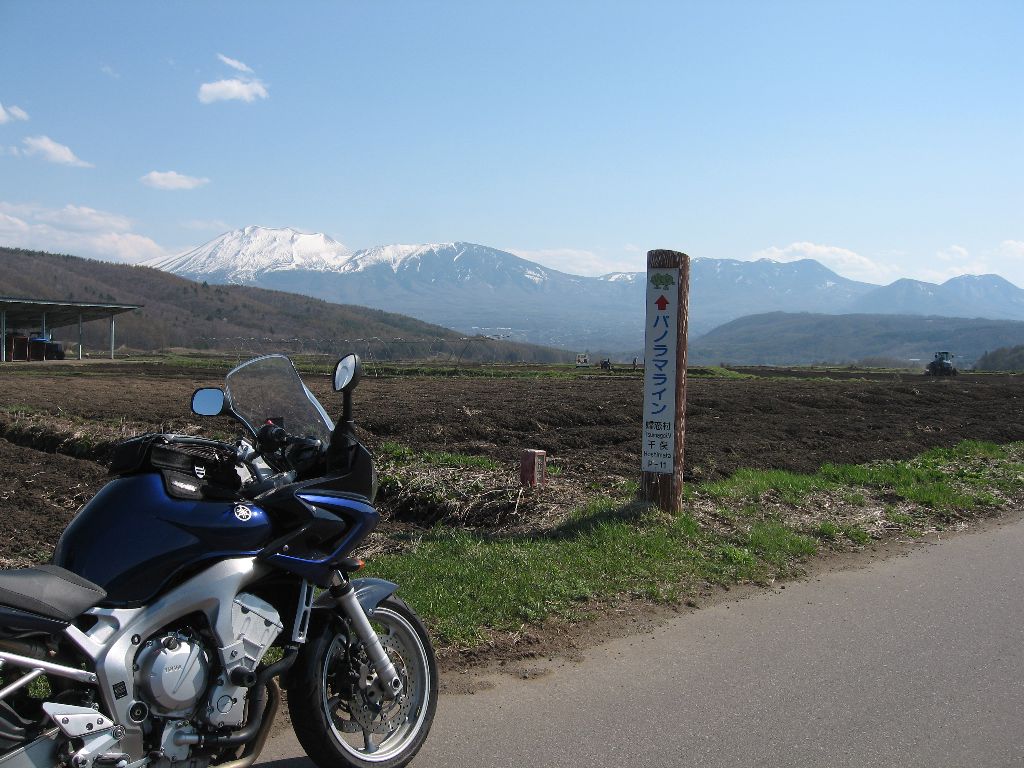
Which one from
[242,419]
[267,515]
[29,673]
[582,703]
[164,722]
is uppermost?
[242,419]

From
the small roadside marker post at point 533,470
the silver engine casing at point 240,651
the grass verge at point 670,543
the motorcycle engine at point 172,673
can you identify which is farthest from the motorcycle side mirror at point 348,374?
the small roadside marker post at point 533,470

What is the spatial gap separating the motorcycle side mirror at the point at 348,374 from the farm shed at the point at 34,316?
161ft

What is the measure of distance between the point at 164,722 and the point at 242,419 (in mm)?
1224

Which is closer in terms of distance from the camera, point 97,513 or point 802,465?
point 97,513

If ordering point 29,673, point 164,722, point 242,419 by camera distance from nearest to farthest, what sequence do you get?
1. point 29,673
2. point 164,722
3. point 242,419

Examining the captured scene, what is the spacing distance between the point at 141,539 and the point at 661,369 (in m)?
5.99

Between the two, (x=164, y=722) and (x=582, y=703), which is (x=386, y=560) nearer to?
(x=582, y=703)

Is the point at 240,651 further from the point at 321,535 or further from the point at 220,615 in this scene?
the point at 321,535

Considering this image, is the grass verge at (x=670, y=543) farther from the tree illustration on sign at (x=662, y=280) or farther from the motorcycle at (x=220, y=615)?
the tree illustration on sign at (x=662, y=280)

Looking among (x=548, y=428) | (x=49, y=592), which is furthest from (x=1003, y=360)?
(x=49, y=592)

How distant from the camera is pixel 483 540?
7473 mm

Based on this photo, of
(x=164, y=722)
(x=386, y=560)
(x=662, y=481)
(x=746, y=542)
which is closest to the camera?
(x=164, y=722)

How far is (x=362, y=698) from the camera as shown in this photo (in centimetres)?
359

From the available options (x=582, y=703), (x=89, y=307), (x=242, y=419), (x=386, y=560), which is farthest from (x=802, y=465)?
(x=89, y=307)
